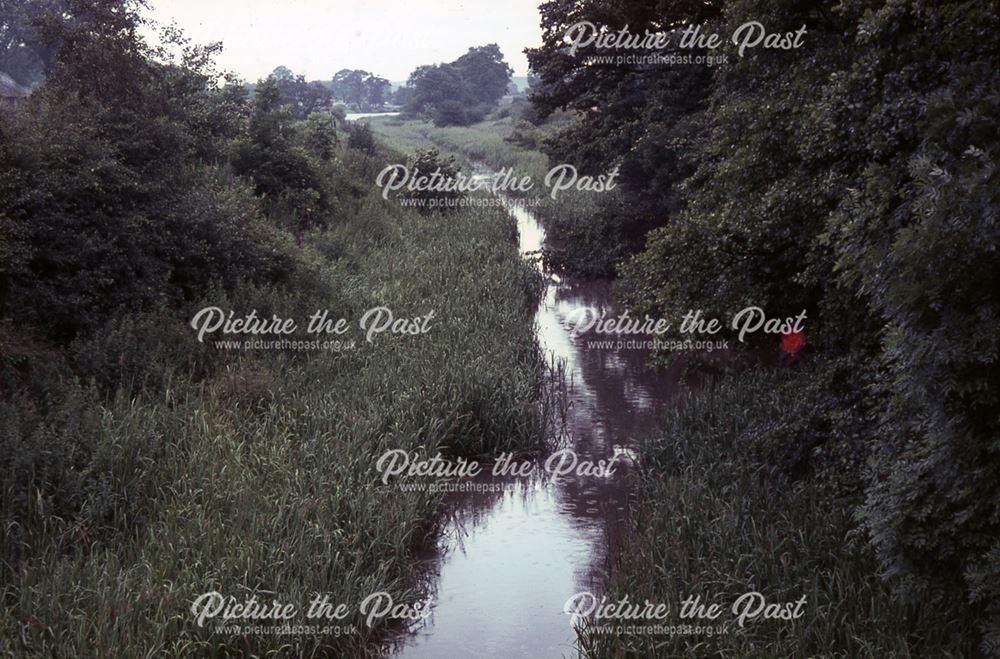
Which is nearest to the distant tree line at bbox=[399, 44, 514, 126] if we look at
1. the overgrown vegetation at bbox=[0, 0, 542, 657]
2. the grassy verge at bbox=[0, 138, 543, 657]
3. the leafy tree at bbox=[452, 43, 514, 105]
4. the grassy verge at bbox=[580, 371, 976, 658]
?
the leafy tree at bbox=[452, 43, 514, 105]

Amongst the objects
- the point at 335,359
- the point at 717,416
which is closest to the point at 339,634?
the point at 717,416

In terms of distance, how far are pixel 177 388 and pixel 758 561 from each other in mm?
6640

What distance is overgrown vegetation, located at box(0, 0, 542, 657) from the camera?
7027 mm

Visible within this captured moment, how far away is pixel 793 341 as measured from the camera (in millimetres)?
10141

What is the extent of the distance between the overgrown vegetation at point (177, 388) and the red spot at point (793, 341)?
10.8 ft

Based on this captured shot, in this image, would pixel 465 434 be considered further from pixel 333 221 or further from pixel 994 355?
pixel 333 221

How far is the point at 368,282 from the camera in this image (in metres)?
17.3

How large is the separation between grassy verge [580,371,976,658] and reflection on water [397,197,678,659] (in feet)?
1.68

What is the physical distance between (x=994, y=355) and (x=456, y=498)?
6658mm

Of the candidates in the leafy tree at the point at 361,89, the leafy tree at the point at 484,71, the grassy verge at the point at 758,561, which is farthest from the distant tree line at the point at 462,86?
the grassy verge at the point at 758,561

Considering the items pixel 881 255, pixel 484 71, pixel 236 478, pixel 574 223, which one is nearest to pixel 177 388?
pixel 236 478

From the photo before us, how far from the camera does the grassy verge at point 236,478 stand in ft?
21.7

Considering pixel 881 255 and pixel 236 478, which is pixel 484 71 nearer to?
pixel 236 478

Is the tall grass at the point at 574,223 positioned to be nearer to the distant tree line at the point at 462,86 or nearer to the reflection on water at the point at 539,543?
the reflection on water at the point at 539,543
